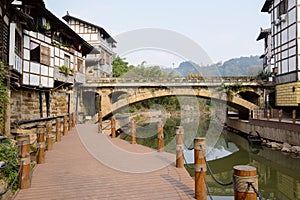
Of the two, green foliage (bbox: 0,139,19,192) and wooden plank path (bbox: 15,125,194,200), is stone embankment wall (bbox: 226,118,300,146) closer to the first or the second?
wooden plank path (bbox: 15,125,194,200)

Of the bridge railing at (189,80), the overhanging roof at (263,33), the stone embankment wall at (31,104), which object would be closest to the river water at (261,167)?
the bridge railing at (189,80)

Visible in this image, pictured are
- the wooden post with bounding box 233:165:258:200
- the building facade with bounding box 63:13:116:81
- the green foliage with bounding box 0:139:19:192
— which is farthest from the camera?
the building facade with bounding box 63:13:116:81

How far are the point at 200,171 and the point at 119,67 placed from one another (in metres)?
36.1

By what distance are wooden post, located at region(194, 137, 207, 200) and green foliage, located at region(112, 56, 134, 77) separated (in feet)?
113

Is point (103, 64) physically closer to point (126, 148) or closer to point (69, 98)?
point (69, 98)

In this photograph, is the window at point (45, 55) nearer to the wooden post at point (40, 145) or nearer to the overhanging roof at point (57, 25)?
the overhanging roof at point (57, 25)

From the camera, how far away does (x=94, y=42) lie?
28688 mm

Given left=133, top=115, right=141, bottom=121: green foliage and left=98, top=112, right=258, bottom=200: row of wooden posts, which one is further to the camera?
left=133, top=115, right=141, bottom=121: green foliage

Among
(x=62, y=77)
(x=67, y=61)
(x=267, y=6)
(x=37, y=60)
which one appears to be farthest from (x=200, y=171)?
(x=267, y=6)

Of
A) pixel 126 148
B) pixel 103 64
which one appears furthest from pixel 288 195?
pixel 103 64

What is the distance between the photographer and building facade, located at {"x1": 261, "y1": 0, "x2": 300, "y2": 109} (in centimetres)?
1828

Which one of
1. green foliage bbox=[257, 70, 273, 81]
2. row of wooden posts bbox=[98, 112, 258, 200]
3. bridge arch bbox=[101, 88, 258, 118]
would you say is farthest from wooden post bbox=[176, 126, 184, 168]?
green foliage bbox=[257, 70, 273, 81]

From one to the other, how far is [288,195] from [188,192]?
21.6ft

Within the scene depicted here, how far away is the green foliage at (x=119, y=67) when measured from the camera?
38.8 meters
